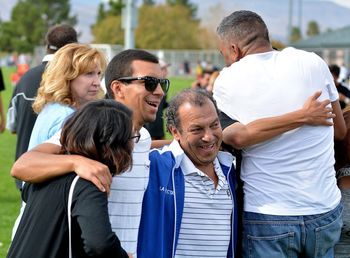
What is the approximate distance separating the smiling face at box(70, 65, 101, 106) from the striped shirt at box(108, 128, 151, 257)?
1.38 metres

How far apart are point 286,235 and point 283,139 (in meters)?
0.51

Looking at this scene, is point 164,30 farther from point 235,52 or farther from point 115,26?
point 235,52

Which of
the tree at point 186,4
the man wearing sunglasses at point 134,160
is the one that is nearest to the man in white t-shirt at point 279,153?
the man wearing sunglasses at point 134,160

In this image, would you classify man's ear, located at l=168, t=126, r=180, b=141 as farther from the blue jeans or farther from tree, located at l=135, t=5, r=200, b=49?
tree, located at l=135, t=5, r=200, b=49

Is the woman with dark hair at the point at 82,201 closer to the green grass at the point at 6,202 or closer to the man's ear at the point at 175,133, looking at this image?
the man's ear at the point at 175,133

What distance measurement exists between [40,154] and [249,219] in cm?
126

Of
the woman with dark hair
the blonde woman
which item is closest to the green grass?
the blonde woman

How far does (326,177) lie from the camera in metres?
4.12

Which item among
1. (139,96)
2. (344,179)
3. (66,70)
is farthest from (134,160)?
(344,179)

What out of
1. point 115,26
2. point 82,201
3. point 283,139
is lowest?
point 82,201

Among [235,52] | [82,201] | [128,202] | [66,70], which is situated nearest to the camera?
[82,201]

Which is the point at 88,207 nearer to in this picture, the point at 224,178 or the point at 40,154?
the point at 40,154

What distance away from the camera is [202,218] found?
3.93m

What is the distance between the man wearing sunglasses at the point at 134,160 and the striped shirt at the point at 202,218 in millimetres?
306
